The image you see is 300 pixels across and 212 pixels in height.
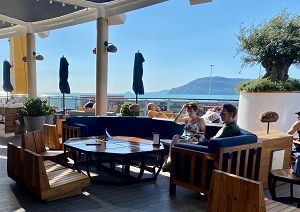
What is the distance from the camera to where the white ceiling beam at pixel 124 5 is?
21.5ft

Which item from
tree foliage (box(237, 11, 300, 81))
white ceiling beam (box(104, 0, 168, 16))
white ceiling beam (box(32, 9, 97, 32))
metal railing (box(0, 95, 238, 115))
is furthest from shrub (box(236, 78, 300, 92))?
white ceiling beam (box(32, 9, 97, 32))

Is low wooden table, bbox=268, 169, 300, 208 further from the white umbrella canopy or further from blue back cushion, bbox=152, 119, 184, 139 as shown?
the white umbrella canopy

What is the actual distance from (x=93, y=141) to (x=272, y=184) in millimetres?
2484

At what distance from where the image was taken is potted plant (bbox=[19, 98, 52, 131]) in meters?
6.95

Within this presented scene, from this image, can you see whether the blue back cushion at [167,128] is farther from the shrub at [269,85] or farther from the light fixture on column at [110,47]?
the light fixture on column at [110,47]

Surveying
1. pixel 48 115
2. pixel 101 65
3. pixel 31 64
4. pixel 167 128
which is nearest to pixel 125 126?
pixel 167 128

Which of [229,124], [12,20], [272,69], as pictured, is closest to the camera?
[229,124]

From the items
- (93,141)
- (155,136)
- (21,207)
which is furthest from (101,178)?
(21,207)

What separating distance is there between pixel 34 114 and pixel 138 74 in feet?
9.22

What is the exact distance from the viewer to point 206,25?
3253cm

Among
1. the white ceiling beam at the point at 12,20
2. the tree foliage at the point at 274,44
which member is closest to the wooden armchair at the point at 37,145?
the tree foliage at the point at 274,44

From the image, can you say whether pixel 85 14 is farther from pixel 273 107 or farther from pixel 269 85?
pixel 273 107

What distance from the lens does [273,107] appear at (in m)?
6.23

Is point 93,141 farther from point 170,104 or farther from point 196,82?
point 196,82
